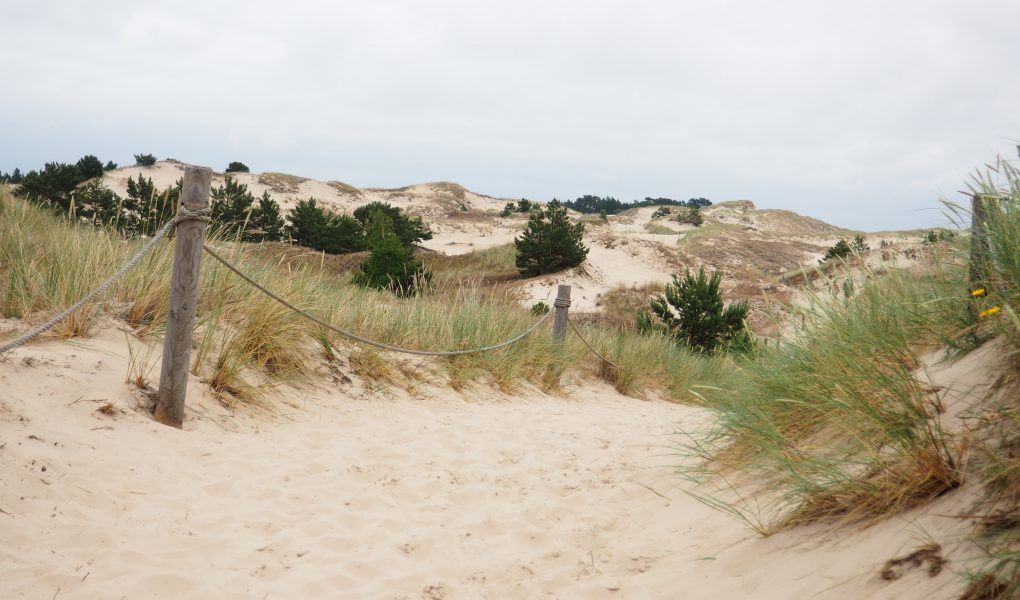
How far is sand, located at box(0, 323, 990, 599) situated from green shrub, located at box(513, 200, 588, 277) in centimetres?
1494

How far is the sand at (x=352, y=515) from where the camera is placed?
2.39 m

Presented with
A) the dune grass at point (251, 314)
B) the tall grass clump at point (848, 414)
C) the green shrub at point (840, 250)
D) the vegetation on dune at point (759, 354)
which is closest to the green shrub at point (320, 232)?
the green shrub at point (840, 250)

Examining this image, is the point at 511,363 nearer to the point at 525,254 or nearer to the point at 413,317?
the point at 413,317

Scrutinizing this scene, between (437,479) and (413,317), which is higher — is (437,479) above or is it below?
below

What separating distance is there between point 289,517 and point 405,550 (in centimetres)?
64

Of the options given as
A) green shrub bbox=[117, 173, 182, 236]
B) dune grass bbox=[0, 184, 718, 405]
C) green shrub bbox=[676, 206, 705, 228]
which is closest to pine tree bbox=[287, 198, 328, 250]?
green shrub bbox=[117, 173, 182, 236]

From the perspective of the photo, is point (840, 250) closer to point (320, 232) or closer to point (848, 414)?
point (320, 232)

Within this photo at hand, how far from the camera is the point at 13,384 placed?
12.3ft

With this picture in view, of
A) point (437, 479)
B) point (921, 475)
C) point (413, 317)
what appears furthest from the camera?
point (413, 317)

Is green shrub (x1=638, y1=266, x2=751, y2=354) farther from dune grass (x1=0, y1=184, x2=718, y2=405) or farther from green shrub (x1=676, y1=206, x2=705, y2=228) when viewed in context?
green shrub (x1=676, y1=206, x2=705, y2=228)

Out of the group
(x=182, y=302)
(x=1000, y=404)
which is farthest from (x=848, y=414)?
(x=182, y=302)

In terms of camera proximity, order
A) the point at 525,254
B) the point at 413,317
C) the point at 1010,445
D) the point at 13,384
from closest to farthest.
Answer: the point at 1010,445, the point at 13,384, the point at 413,317, the point at 525,254

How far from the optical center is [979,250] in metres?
2.78

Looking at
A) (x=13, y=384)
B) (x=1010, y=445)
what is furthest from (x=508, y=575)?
(x=13, y=384)
